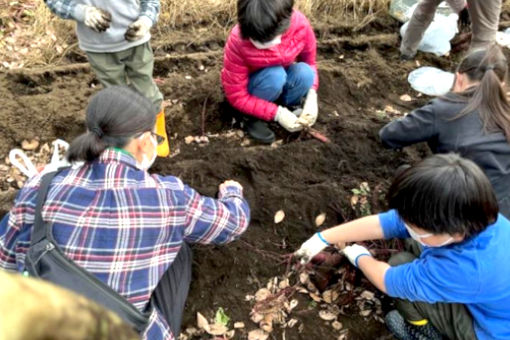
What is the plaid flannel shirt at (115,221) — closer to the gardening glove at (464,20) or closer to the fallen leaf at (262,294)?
the fallen leaf at (262,294)

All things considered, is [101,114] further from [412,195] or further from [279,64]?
[279,64]

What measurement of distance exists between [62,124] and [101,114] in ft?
6.50

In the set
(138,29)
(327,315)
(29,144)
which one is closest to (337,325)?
(327,315)

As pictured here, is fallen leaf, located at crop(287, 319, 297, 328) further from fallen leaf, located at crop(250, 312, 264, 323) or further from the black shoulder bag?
the black shoulder bag

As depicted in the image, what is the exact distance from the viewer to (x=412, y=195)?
74.9 inches

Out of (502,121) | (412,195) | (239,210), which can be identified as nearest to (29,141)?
(239,210)

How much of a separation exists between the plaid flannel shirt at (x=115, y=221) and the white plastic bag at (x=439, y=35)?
3.59m

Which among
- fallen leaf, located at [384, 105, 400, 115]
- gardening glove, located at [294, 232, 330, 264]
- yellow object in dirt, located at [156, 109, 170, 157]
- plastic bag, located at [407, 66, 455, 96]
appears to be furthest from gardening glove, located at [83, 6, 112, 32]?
plastic bag, located at [407, 66, 455, 96]

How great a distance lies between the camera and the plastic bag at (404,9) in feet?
16.4

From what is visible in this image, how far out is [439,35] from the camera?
4688 millimetres

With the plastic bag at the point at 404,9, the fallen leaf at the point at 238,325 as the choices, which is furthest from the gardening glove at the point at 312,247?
the plastic bag at the point at 404,9

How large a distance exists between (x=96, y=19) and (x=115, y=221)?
1.42 metres

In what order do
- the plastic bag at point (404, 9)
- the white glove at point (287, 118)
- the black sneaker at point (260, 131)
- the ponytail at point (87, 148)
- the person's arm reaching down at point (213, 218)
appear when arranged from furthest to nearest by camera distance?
the plastic bag at point (404, 9), the black sneaker at point (260, 131), the white glove at point (287, 118), the person's arm reaching down at point (213, 218), the ponytail at point (87, 148)

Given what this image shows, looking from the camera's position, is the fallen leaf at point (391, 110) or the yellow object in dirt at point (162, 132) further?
the fallen leaf at point (391, 110)
